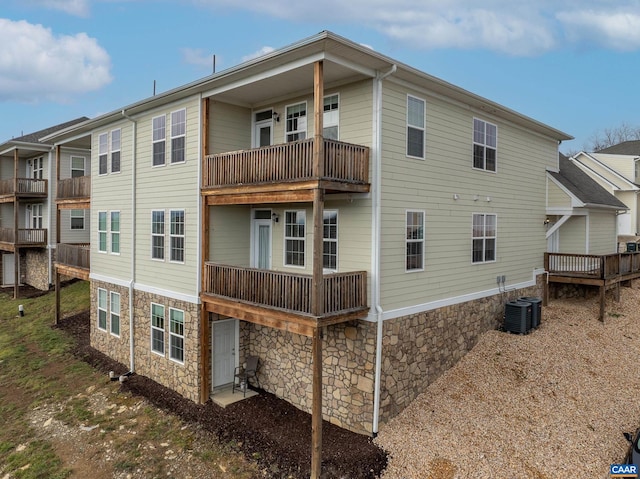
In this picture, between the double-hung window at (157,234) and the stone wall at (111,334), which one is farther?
the stone wall at (111,334)

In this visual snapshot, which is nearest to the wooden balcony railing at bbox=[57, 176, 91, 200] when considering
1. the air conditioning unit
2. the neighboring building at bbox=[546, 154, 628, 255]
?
the air conditioning unit

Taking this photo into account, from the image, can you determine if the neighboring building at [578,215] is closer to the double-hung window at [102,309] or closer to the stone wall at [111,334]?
the stone wall at [111,334]

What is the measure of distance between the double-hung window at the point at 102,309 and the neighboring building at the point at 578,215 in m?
18.8

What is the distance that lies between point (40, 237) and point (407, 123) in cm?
2524

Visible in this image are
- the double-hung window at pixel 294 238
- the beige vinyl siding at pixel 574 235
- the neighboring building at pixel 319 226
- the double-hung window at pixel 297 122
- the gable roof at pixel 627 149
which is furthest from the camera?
the gable roof at pixel 627 149

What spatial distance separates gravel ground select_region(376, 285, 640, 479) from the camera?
8945 millimetres

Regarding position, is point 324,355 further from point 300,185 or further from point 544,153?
point 544,153

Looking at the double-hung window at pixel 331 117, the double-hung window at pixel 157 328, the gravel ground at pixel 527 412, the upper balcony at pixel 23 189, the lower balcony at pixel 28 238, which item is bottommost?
the gravel ground at pixel 527 412

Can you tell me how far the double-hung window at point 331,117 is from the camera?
438 inches

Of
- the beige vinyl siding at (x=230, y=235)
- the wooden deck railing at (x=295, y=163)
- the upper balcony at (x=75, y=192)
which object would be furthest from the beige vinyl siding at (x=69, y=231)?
the wooden deck railing at (x=295, y=163)

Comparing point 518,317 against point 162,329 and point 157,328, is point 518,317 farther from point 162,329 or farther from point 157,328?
point 157,328

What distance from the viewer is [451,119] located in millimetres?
12719

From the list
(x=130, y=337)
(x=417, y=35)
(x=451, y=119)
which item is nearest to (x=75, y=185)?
(x=130, y=337)

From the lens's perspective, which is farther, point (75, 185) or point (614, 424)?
point (75, 185)
